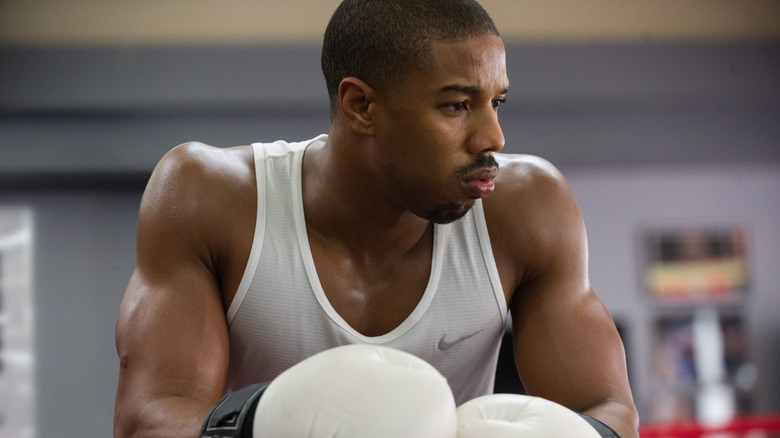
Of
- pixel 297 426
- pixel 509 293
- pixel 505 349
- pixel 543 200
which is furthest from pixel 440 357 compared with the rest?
pixel 505 349

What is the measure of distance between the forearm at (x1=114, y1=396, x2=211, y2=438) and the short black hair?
549 mm

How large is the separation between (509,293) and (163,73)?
2973 mm

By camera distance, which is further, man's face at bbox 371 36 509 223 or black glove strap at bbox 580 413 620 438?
man's face at bbox 371 36 509 223

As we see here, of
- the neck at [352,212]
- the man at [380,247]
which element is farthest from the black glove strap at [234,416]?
the neck at [352,212]

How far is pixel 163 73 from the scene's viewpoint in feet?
12.8

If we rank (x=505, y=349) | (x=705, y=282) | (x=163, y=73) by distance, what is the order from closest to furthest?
(x=163, y=73), (x=505, y=349), (x=705, y=282)

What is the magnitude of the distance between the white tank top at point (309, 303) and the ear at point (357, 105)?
0.59 feet

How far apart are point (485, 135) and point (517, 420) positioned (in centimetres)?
44

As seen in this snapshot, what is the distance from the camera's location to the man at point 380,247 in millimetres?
1158

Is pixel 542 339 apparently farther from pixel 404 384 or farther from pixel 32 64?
pixel 32 64

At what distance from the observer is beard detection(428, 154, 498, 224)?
117cm

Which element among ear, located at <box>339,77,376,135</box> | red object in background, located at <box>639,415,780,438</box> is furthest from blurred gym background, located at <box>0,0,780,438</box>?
ear, located at <box>339,77,376,135</box>

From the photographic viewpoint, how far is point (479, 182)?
1.19 metres

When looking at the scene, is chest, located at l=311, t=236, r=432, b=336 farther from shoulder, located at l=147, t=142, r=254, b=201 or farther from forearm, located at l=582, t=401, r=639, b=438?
forearm, located at l=582, t=401, r=639, b=438
